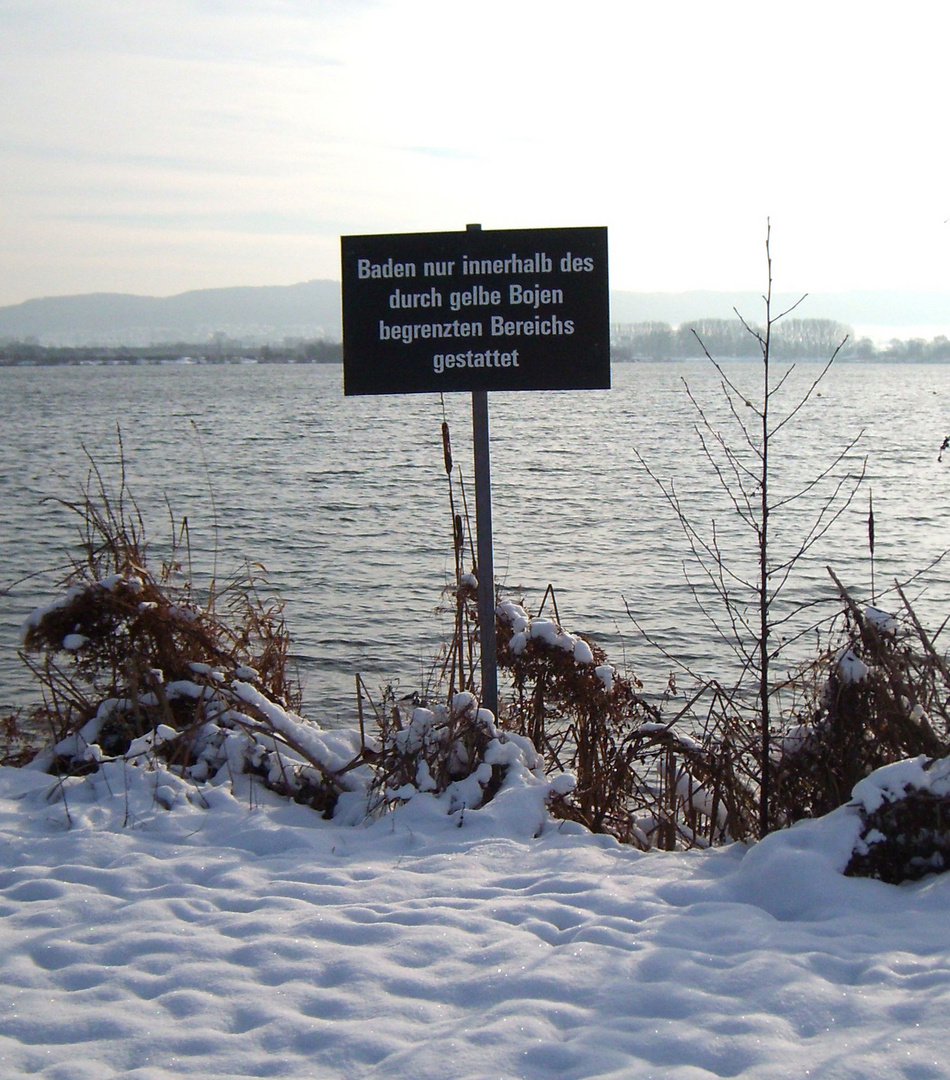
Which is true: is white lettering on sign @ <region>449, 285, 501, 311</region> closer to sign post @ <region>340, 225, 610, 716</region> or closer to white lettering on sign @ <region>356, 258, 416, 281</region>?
sign post @ <region>340, 225, 610, 716</region>

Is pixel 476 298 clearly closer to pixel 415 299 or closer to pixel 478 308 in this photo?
pixel 478 308

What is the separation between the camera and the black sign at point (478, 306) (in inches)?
223

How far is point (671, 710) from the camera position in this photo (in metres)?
9.91

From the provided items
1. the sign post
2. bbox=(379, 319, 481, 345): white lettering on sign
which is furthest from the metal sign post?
bbox=(379, 319, 481, 345): white lettering on sign

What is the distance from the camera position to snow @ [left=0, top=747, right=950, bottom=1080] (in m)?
3.02

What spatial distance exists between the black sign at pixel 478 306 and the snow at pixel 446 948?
7.37ft

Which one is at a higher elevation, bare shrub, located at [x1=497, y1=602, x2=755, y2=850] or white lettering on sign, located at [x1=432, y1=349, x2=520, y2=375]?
white lettering on sign, located at [x1=432, y1=349, x2=520, y2=375]

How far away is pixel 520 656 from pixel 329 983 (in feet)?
9.43

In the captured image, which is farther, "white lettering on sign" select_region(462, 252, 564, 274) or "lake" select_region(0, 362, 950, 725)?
"lake" select_region(0, 362, 950, 725)

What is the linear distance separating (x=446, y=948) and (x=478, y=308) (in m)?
3.33

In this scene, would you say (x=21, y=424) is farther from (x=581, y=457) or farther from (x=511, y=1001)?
(x=511, y=1001)

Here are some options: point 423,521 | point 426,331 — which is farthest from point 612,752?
point 423,521

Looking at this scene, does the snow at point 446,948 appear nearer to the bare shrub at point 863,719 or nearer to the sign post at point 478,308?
the bare shrub at point 863,719

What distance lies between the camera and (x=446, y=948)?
3.66m
